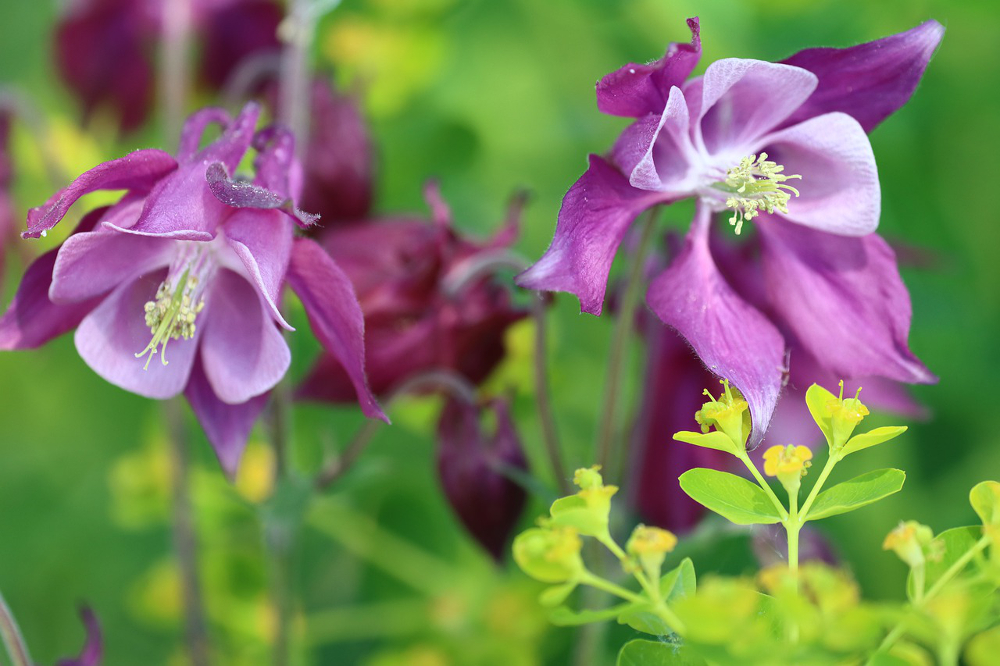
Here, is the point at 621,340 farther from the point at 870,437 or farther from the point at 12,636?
the point at 12,636

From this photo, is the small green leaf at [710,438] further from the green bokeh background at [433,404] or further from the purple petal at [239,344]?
the green bokeh background at [433,404]

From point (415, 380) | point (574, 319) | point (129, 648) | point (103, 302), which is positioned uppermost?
point (103, 302)

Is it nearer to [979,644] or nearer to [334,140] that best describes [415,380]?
[334,140]

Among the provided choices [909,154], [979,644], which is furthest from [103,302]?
[909,154]

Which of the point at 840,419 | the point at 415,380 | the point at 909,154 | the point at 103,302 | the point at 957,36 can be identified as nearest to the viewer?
the point at 840,419

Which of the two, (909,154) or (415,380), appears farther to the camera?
(909,154)

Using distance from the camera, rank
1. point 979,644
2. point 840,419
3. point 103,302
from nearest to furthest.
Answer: point 979,644, point 840,419, point 103,302

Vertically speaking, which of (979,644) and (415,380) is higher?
(979,644)

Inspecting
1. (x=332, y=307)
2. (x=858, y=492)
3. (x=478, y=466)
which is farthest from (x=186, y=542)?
(x=858, y=492)
